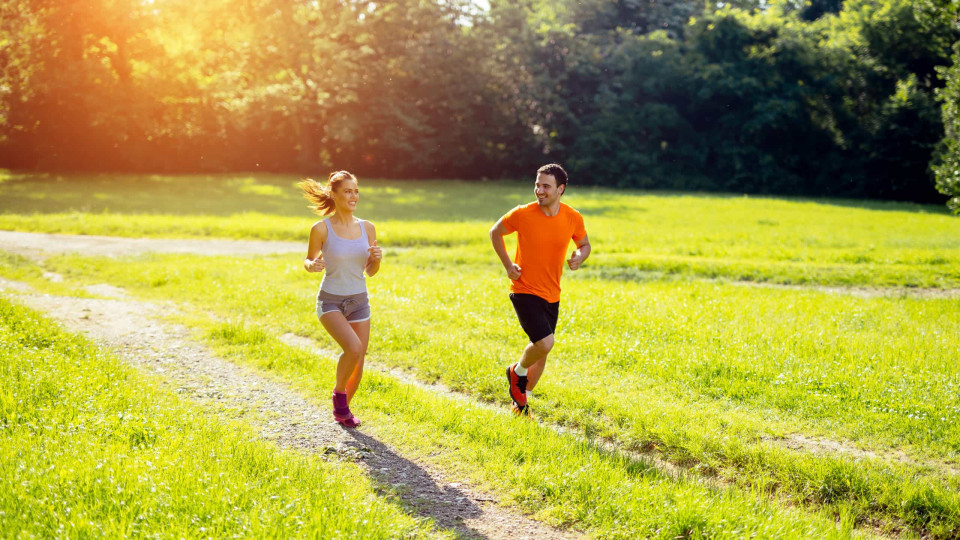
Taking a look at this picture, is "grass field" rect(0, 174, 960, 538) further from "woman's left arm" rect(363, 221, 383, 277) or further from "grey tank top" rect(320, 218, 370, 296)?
"woman's left arm" rect(363, 221, 383, 277)

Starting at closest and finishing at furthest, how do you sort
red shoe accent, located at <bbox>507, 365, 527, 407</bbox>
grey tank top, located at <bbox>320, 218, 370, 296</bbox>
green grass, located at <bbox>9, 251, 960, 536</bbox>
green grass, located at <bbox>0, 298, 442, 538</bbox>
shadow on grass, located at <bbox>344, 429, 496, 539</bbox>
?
green grass, located at <bbox>0, 298, 442, 538</bbox> → shadow on grass, located at <bbox>344, 429, 496, 539</bbox> → green grass, located at <bbox>9, 251, 960, 536</bbox> → grey tank top, located at <bbox>320, 218, 370, 296</bbox> → red shoe accent, located at <bbox>507, 365, 527, 407</bbox>

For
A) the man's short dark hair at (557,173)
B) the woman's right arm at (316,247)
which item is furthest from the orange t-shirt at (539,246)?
the woman's right arm at (316,247)

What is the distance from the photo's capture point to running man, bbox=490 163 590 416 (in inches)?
274

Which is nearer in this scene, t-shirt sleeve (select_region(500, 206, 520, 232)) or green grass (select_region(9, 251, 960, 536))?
green grass (select_region(9, 251, 960, 536))

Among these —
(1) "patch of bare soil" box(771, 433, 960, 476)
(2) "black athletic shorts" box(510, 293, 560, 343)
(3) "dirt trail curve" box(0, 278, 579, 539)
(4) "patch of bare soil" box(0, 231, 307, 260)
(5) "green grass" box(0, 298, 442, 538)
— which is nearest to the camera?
(5) "green grass" box(0, 298, 442, 538)

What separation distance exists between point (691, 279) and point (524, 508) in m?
11.7

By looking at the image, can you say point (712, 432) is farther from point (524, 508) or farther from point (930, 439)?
point (524, 508)

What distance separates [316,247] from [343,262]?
0.27 metres

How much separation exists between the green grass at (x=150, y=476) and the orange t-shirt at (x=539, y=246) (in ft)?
7.75

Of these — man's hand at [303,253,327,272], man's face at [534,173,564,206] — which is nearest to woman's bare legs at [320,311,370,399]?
man's hand at [303,253,327,272]

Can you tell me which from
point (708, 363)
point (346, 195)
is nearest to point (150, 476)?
point (346, 195)

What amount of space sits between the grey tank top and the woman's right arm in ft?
0.12

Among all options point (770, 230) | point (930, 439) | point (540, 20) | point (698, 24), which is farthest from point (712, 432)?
point (540, 20)

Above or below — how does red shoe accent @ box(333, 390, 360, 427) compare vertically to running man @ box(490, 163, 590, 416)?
below
